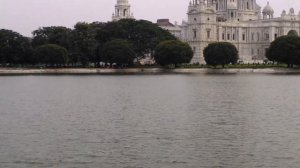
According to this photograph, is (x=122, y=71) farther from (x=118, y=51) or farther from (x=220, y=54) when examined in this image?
(x=220, y=54)

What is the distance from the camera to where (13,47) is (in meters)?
121

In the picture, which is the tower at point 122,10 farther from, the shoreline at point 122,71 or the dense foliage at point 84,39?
the shoreline at point 122,71

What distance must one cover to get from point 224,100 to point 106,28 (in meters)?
82.6

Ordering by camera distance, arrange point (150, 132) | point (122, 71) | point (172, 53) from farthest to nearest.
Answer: point (122, 71), point (172, 53), point (150, 132)

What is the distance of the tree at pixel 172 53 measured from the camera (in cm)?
11681

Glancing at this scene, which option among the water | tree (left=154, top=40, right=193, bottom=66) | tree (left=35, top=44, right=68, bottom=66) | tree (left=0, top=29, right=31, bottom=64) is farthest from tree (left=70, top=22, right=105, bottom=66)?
the water

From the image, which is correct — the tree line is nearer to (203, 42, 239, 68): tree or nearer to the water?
(203, 42, 239, 68): tree

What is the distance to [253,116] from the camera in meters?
39.6

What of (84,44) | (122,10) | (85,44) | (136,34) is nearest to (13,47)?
(84,44)

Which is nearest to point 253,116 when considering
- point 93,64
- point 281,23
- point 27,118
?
point 27,118

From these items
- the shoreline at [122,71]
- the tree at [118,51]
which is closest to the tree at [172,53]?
the shoreline at [122,71]

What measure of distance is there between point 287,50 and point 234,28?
5618 centimetres

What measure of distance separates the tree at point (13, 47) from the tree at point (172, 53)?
25.5 m

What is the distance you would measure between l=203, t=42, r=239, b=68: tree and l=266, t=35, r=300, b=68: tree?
25.6ft
